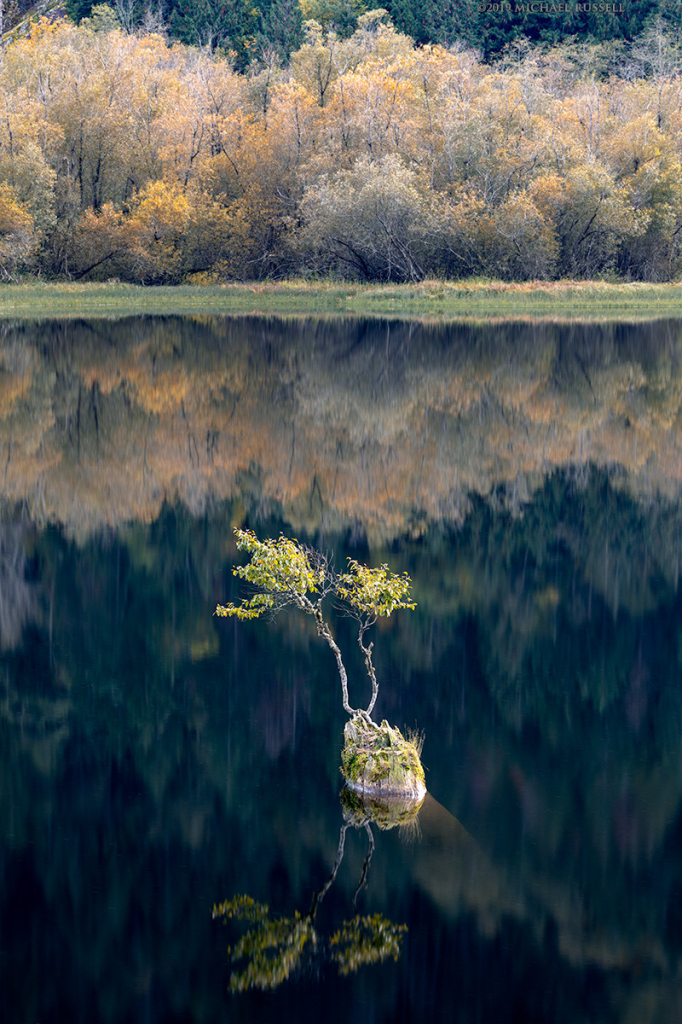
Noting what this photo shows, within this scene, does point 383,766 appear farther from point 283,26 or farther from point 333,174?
point 283,26

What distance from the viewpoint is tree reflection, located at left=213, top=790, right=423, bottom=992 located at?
919 cm

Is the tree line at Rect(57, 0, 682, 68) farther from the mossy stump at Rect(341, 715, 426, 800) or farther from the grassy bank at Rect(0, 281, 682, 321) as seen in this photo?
the mossy stump at Rect(341, 715, 426, 800)

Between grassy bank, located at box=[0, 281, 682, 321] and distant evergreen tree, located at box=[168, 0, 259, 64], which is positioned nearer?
grassy bank, located at box=[0, 281, 682, 321]

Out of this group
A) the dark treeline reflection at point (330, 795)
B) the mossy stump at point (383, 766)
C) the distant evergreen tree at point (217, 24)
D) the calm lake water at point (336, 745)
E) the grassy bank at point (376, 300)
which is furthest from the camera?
the distant evergreen tree at point (217, 24)

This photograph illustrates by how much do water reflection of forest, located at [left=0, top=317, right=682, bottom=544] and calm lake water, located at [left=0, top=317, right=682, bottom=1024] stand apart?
24cm

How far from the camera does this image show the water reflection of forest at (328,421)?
86.6ft

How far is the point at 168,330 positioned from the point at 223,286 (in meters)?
19.0

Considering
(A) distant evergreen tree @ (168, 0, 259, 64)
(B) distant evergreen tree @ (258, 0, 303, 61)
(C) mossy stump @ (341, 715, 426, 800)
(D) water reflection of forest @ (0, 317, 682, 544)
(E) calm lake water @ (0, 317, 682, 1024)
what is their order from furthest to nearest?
(A) distant evergreen tree @ (168, 0, 259, 64) → (B) distant evergreen tree @ (258, 0, 303, 61) → (D) water reflection of forest @ (0, 317, 682, 544) → (C) mossy stump @ (341, 715, 426, 800) → (E) calm lake water @ (0, 317, 682, 1024)

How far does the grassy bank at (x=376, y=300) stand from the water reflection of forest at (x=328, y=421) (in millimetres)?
11254

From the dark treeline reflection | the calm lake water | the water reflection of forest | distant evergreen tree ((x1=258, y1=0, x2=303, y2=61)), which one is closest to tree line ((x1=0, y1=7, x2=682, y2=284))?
the water reflection of forest

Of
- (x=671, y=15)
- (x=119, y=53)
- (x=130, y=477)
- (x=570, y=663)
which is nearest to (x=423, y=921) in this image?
(x=570, y=663)

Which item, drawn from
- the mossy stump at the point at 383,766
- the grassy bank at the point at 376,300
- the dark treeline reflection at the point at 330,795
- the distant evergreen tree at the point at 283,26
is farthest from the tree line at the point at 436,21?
the mossy stump at the point at 383,766

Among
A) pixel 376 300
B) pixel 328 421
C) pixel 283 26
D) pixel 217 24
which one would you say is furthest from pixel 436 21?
pixel 328 421

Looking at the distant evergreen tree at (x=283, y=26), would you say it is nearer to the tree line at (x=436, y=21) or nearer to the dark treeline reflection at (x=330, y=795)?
the tree line at (x=436, y=21)
